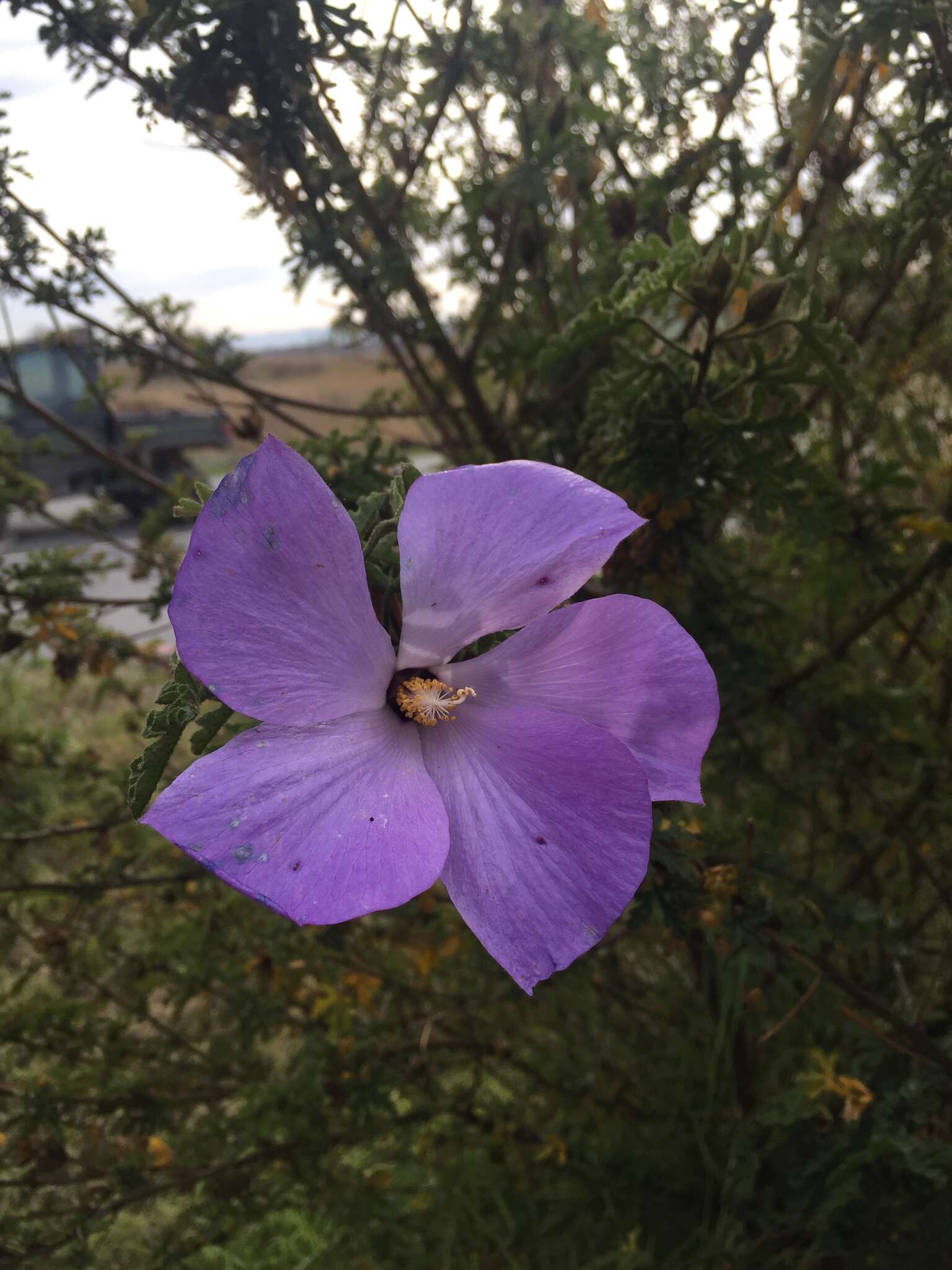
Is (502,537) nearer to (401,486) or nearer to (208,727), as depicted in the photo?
(401,486)

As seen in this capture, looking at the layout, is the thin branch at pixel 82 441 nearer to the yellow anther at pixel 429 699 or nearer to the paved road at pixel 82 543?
the yellow anther at pixel 429 699

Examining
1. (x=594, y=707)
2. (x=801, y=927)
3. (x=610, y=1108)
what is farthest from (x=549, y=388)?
(x=610, y=1108)

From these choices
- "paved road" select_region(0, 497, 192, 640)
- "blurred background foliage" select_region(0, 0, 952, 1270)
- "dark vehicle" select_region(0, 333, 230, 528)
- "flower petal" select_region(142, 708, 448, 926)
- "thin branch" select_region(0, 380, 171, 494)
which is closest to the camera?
"flower petal" select_region(142, 708, 448, 926)

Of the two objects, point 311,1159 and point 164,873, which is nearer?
point 311,1159

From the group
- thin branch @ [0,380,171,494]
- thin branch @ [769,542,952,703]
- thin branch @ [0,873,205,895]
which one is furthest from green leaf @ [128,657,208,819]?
thin branch @ [0,380,171,494]

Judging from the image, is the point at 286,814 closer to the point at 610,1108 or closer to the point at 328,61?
the point at 328,61

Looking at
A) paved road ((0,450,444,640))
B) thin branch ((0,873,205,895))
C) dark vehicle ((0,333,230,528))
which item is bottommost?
paved road ((0,450,444,640))

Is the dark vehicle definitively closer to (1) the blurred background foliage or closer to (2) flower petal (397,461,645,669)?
(1) the blurred background foliage
